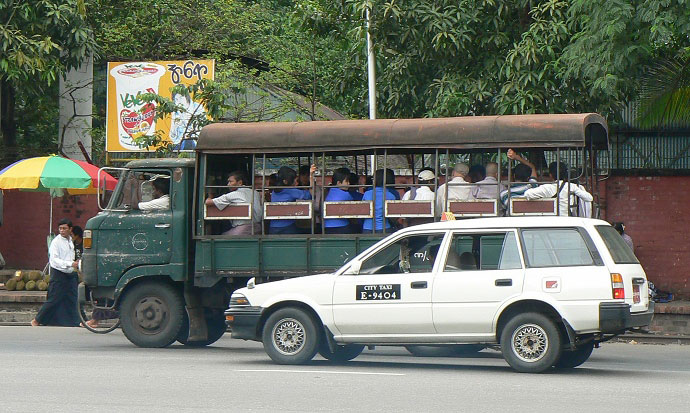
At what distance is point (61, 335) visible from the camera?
16703mm

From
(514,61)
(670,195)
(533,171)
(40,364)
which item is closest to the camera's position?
(40,364)

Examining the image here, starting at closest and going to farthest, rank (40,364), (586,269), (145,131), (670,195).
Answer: (586,269) → (40,364) → (670,195) → (145,131)

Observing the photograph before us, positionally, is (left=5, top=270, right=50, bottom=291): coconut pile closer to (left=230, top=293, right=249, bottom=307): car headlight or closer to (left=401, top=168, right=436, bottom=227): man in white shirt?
(left=230, top=293, right=249, bottom=307): car headlight

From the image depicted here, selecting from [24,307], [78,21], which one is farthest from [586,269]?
[78,21]

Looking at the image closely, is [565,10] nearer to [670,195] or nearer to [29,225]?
[670,195]

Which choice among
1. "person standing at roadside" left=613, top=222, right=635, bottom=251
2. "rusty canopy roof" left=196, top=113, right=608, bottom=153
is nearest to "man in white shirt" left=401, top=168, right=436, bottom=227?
"rusty canopy roof" left=196, top=113, right=608, bottom=153

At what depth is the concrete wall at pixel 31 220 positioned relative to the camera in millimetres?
22625

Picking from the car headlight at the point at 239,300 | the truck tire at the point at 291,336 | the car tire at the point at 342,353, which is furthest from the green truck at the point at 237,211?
the truck tire at the point at 291,336

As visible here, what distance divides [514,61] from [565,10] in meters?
1.24

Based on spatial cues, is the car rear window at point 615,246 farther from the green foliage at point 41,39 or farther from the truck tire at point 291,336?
the green foliage at point 41,39

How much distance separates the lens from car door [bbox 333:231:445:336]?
11227mm

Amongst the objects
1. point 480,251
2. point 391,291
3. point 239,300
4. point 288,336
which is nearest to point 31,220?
point 239,300

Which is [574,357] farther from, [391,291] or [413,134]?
[413,134]

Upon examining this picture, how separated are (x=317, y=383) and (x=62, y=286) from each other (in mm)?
7780
